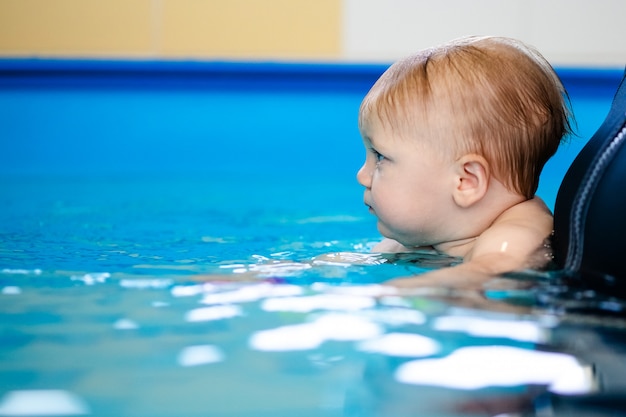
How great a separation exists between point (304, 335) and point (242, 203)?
1.18 metres

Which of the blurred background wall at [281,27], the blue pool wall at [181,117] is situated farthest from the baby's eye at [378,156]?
the blurred background wall at [281,27]

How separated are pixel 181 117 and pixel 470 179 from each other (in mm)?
1638

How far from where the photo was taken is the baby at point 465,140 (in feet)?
3.33

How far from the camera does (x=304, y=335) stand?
691 mm

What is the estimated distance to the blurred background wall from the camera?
2682 millimetres

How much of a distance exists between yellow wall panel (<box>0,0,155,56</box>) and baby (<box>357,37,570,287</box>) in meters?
1.82

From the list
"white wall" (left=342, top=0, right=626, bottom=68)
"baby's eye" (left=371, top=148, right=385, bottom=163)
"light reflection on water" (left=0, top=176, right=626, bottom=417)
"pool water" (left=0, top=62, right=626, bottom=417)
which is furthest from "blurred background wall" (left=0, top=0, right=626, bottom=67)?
"light reflection on water" (left=0, top=176, right=626, bottom=417)

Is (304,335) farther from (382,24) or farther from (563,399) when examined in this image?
(382,24)

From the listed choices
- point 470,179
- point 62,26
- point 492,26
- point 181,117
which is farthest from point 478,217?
point 62,26

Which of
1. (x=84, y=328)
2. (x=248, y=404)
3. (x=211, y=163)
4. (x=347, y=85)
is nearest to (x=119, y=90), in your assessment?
(x=211, y=163)

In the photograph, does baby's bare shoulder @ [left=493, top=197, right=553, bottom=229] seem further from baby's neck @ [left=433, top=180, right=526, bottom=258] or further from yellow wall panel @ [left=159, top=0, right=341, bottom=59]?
yellow wall panel @ [left=159, top=0, right=341, bottom=59]

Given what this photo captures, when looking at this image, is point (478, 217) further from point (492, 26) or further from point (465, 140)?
point (492, 26)

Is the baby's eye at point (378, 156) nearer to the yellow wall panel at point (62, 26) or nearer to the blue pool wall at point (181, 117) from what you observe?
the blue pool wall at point (181, 117)

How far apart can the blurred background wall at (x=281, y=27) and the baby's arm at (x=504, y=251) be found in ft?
5.63
